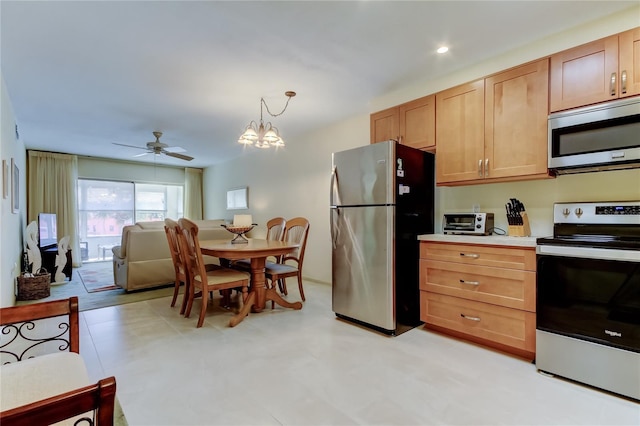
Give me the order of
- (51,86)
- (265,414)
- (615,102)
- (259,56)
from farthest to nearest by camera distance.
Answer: (51,86)
(259,56)
(615,102)
(265,414)

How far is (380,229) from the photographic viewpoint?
2684 mm

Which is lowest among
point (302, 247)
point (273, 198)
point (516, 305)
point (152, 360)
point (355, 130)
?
point (152, 360)

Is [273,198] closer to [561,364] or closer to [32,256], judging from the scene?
[32,256]

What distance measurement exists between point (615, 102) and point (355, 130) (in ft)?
9.06

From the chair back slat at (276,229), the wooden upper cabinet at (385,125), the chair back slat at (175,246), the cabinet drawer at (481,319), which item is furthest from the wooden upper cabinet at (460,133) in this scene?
the chair back slat at (175,246)

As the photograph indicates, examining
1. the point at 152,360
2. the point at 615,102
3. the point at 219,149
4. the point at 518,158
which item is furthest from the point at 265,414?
the point at 219,149

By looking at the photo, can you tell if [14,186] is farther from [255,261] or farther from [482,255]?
[482,255]

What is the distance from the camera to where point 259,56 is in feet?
8.53

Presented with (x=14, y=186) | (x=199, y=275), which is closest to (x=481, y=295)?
(x=199, y=275)

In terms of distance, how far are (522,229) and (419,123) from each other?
1.31m

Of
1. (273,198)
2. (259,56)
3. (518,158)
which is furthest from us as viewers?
(273,198)

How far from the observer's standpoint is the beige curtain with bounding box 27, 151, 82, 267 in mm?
6133

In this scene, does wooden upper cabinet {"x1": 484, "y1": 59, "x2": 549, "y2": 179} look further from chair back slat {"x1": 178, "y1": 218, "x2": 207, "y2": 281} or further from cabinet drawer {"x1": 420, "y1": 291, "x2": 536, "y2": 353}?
chair back slat {"x1": 178, "y1": 218, "x2": 207, "y2": 281}

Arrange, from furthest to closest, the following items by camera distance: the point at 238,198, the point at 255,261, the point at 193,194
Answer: the point at 193,194, the point at 238,198, the point at 255,261
